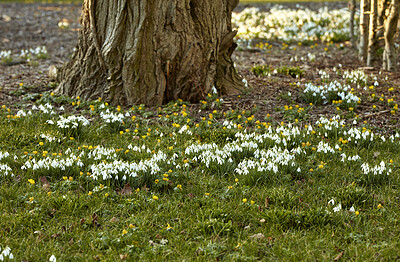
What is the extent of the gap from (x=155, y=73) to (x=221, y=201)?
286 centimetres

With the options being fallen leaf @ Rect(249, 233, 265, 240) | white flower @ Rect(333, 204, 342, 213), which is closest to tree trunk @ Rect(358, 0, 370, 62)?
white flower @ Rect(333, 204, 342, 213)

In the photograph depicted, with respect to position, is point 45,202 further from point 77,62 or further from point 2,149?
point 77,62

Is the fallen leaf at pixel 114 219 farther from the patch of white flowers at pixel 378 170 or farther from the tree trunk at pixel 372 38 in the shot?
the tree trunk at pixel 372 38

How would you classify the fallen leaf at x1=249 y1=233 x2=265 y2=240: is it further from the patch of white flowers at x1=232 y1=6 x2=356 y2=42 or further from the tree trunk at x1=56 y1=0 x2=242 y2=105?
the patch of white flowers at x1=232 y1=6 x2=356 y2=42

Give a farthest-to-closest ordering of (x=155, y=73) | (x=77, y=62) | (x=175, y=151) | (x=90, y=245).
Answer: (x=77, y=62)
(x=155, y=73)
(x=175, y=151)
(x=90, y=245)

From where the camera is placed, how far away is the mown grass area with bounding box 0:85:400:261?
3557mm

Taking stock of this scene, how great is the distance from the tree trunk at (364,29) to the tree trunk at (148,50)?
3.29 m

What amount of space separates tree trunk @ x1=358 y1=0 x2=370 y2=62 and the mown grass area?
379cm

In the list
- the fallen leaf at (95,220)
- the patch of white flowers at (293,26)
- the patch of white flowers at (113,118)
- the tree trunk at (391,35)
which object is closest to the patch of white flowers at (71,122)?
the patch of white flowers at (113,118)

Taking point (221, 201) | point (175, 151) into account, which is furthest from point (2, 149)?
point (221, 201)

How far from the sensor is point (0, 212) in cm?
393

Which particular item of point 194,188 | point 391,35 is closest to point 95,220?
point 194,188

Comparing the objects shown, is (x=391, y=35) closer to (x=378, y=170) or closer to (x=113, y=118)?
(x=378, y=170)

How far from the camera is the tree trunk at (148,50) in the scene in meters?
6.34
